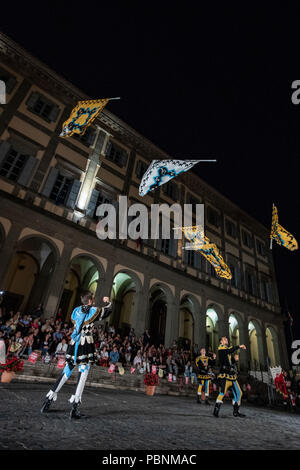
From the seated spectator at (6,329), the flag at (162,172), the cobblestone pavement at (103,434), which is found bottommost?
the cobblestone pavement at (103,434)

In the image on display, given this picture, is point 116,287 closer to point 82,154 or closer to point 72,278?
point 72,278

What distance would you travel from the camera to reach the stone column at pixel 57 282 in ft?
41.3

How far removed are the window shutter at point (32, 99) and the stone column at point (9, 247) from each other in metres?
8.12

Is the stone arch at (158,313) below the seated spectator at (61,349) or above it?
above

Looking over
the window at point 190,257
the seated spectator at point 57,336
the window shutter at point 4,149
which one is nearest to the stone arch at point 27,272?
the seated spectator at point 57,336

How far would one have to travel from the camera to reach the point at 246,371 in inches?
822

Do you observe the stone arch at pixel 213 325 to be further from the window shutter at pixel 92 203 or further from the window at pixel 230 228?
the window shutter at pixel 92 203

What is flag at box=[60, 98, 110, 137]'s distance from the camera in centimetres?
1055

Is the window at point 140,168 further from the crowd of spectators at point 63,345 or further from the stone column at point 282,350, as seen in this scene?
the stone column at point 282,350

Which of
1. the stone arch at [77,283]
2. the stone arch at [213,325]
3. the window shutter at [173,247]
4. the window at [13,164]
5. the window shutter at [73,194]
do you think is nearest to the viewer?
the window at [13,164]

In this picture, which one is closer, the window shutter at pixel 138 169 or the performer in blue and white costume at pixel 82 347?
the performer in blue and white costume at pixel 82 347

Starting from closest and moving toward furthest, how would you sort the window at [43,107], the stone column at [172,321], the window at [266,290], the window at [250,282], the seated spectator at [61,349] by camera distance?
the seated spectator at [61,349], the window at [43,107], the stone column at [172,321], the window at [250,282], the window at [266,290]

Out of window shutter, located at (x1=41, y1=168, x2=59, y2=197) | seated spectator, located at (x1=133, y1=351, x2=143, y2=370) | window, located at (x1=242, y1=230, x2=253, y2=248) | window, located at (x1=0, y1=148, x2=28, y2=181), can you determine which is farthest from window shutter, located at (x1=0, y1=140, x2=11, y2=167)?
window, located at (x1=242, y1=230, x2=253, y2=248)
